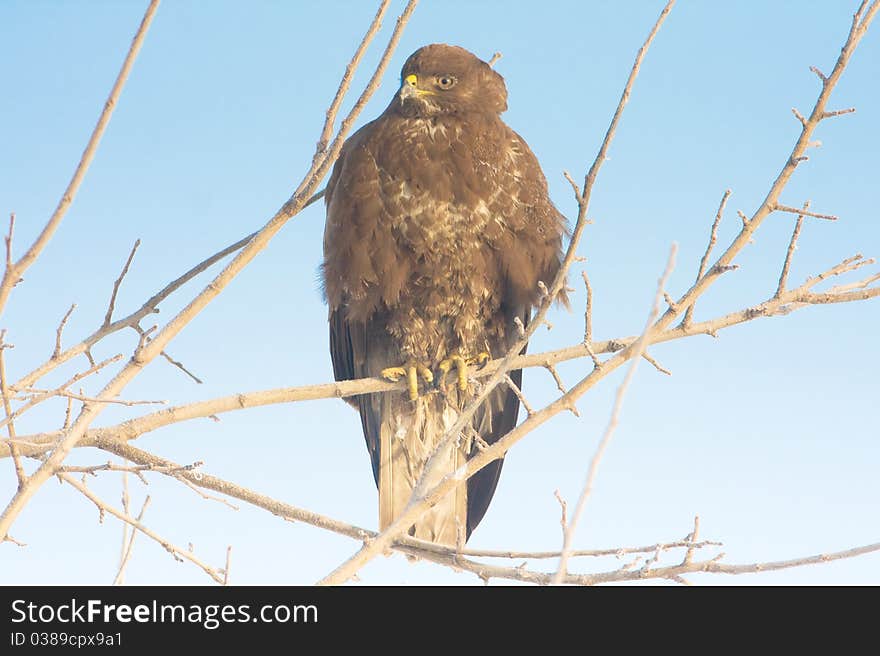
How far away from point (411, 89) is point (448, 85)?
0.55 feet

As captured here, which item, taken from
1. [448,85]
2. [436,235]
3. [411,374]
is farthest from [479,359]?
[448,85]

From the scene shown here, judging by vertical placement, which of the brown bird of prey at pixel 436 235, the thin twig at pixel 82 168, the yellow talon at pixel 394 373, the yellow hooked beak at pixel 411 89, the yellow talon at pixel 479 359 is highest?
the yellow hooked beak at pixel 411 89

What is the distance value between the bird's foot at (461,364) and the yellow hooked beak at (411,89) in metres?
1.17

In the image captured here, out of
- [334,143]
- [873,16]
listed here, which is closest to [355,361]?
[334,143]

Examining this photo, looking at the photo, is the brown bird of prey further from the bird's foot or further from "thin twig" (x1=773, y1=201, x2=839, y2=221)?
"thin twig" (x1=773, y1=201, x2=839, y2=221)

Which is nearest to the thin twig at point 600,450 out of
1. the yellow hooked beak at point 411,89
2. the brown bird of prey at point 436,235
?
the brown bird of prey at point 436,235

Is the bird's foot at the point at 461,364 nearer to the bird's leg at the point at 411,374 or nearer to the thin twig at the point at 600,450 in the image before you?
the bird's leg at the point at 411,374

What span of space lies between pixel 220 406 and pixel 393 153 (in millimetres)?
1640

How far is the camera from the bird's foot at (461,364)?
157 inches

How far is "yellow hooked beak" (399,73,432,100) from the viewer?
13.4 ft

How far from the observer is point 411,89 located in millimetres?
4105

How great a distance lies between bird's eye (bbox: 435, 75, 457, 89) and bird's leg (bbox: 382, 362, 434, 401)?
124 centimetres

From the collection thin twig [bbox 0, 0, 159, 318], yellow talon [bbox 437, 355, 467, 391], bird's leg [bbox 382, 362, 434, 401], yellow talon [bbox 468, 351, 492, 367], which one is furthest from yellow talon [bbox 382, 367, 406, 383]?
thin twig [bbox 0, 0, 159, 318]
